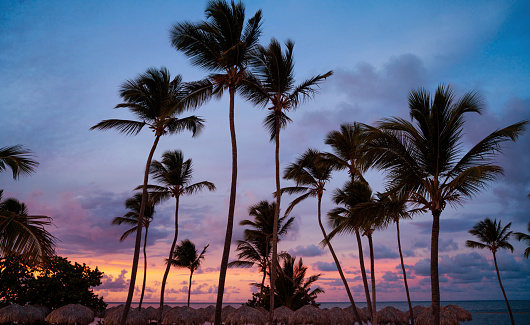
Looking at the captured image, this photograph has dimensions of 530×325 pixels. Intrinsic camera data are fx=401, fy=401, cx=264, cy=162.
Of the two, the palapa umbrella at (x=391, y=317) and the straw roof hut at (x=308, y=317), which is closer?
the straw roof hut at (x=308, y=317)

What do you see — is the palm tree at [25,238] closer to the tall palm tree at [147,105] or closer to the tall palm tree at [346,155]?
the tall palm tree at [147,105]

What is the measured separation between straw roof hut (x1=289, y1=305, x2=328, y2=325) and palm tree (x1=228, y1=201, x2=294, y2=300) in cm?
441

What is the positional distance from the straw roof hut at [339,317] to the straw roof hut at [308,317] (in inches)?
27.0

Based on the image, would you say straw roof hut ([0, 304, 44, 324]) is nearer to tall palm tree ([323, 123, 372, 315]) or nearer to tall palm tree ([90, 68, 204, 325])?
tall palm tree ([90, 68, 204, 325])

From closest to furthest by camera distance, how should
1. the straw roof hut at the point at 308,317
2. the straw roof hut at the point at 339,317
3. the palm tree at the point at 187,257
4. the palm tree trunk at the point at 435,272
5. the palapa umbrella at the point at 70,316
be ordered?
the palm tree trunk at the point at 435,272, the palapa umbrella at the point at 70,316, the straw roof hut at the point at 308,317, the straw roof hut at the point at 339,317, the palm tree at the point at 187,257

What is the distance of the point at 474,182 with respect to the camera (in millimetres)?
10352

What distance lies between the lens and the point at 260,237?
1137 inches

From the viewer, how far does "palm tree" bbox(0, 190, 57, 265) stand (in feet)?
23.2

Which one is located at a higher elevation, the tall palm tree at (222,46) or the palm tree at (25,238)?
the tall palm tree at (222,46)

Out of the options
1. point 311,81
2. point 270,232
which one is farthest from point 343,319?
point 311,81

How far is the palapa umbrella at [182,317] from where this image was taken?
26.5 metres

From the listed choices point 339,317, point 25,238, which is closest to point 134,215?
point 339,317

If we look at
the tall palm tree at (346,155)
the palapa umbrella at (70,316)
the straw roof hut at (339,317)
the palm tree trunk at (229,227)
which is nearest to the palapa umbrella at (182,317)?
the palapa umbrella at (70,316)

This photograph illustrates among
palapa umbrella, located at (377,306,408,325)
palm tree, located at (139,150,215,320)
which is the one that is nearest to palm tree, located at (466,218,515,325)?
palapa umbrella, located at (377,306,408,325)
